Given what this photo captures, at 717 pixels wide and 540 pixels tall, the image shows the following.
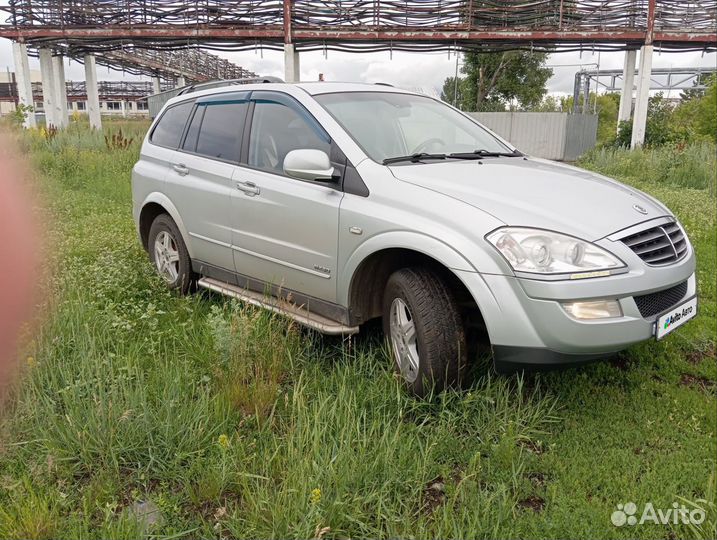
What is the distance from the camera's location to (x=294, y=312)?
3.74 metres

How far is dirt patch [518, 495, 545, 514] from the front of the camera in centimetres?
253

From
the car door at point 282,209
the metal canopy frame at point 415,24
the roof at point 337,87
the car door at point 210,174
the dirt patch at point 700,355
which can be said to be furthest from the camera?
the metal canopy frame at point 415,24

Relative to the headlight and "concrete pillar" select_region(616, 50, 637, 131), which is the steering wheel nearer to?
the headlight

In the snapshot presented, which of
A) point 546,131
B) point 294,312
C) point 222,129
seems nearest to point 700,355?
point 294,312

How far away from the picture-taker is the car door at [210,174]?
4410mm

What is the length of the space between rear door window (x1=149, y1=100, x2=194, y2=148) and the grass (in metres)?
1.81

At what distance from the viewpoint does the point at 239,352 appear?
3381 mm

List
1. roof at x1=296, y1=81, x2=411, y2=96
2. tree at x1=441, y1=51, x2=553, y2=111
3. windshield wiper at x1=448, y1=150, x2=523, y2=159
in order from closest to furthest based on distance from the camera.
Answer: windshield wiper at x1=448, y1=150, x2=523, y2=159
roof at x1=296, y1=81, x2=411, y2=96
tree at x1=441, y1=51, x2=553, y2=111

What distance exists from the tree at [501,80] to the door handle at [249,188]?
26.8m

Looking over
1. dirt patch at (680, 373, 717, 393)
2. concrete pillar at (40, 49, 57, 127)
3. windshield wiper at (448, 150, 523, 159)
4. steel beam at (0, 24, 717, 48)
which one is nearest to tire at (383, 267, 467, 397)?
windshield wiper at (448, 150, 523, 159)

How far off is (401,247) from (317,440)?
112 cm

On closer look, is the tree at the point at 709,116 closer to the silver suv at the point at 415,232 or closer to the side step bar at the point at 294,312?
the silver suv at the point at 415,232

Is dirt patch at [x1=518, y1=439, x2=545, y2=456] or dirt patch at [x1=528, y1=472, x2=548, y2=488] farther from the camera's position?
dirt patch at [x1=518, y1=439, x2=545, y2=456]

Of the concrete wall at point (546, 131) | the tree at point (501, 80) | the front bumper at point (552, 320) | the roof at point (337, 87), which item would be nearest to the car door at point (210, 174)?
the roof at point (337, 87)
